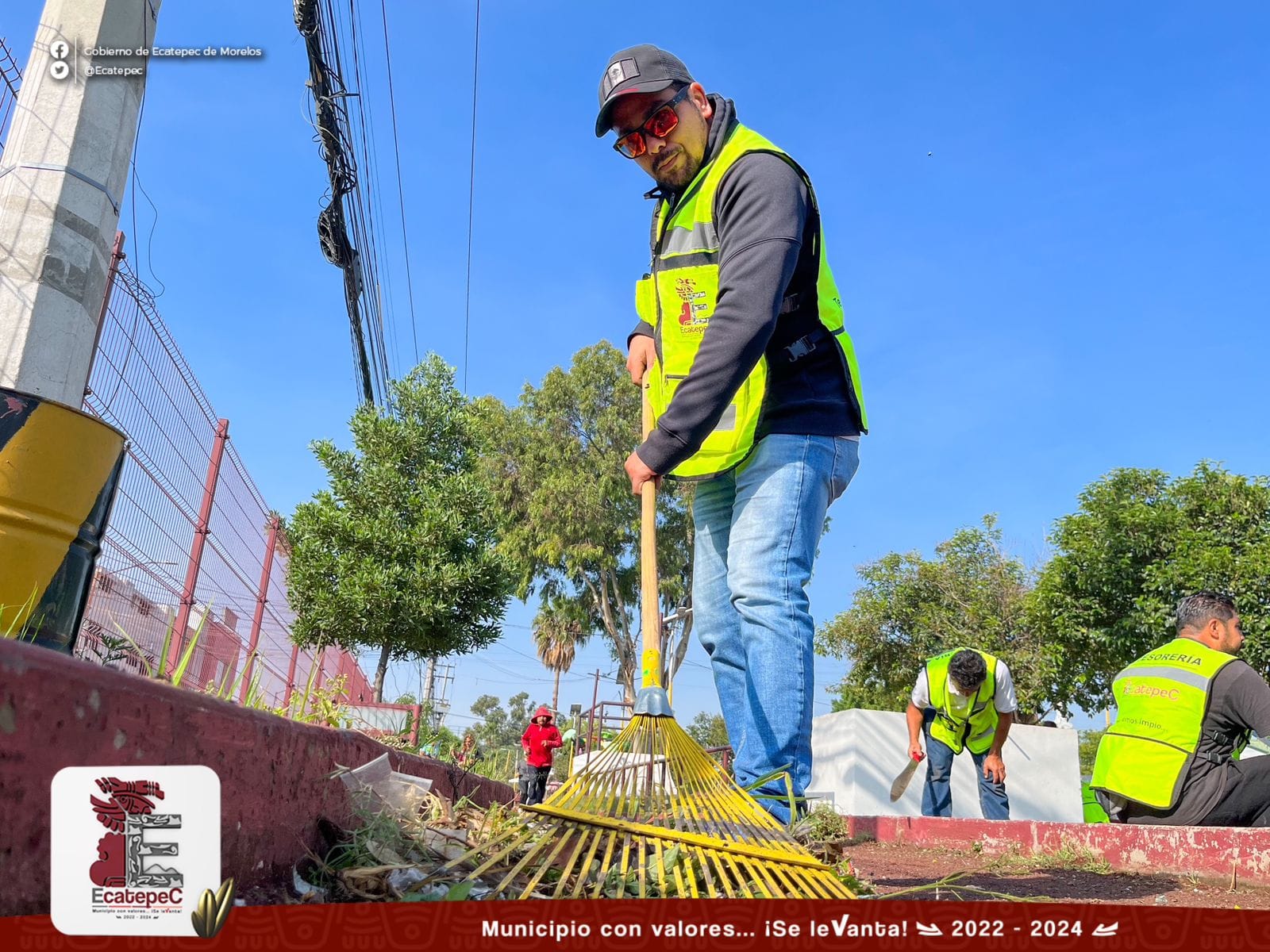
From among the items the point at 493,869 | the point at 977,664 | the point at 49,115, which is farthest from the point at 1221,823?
the point at 49,115

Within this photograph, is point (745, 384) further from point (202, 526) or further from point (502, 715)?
point (502, 715)

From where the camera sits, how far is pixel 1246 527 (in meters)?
12.4

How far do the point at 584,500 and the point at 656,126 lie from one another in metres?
20.1

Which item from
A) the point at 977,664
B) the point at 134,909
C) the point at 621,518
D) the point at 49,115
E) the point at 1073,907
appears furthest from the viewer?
the point at 621,518

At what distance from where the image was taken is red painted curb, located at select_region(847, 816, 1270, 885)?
8.42ft

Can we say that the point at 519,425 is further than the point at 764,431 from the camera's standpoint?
Yes

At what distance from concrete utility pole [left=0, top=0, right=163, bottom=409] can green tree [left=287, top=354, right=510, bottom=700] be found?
10.2m

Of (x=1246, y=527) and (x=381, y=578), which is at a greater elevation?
(x=1246, y=527)

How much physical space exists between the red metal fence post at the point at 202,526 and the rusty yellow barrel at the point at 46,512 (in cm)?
341

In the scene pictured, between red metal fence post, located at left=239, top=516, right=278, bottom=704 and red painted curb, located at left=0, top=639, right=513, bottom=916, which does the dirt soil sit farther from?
red metal fence post, located at left=239, top=516, right=278, bottom=704

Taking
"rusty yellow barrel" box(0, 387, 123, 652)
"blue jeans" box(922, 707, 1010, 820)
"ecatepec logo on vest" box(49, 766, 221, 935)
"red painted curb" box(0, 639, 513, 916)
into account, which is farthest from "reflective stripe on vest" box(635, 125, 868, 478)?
"blue jeans" box(922, 707, 1010, 820)

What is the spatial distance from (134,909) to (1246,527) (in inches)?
569

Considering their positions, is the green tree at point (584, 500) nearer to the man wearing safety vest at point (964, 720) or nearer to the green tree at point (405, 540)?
the green tree at point (405, 540)

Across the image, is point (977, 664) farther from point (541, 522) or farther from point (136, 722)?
point (541, 522)
